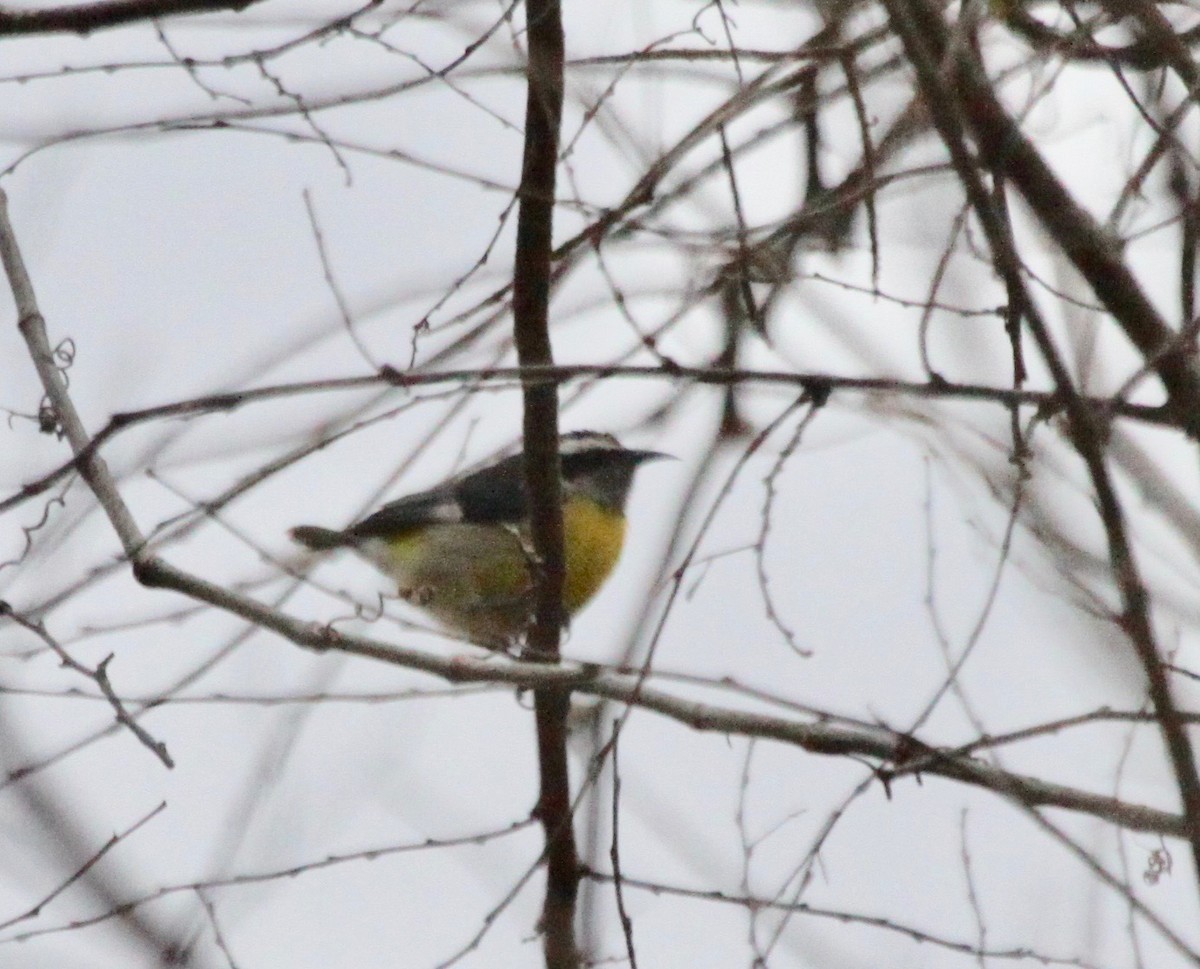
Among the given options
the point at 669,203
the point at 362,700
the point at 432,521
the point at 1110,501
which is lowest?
the point at 1110,501

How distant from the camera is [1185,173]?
2.85 metres

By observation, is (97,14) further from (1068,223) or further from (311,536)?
(311,536)

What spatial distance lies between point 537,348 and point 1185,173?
4.51 ft

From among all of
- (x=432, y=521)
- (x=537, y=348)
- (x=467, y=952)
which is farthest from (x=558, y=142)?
(x=432, y=521)

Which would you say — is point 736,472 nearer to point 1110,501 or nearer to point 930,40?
point 930,40

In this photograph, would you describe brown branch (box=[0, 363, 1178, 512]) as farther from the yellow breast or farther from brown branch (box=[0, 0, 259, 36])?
the yellow breast

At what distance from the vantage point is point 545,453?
3949 millimetres

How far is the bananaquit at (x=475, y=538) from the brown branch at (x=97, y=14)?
2.97 metres

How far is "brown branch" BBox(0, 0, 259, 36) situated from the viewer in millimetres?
2941

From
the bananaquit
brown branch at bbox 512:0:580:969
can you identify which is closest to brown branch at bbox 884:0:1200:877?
brown branch at bbox 512:0:580:969

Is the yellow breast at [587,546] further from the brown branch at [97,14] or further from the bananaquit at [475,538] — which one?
the brown branch at [97,14]

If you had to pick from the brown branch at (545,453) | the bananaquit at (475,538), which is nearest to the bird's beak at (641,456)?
the bananaquit at (475,538)

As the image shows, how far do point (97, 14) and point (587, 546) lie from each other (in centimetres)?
379

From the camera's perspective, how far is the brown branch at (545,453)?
10.6ft
